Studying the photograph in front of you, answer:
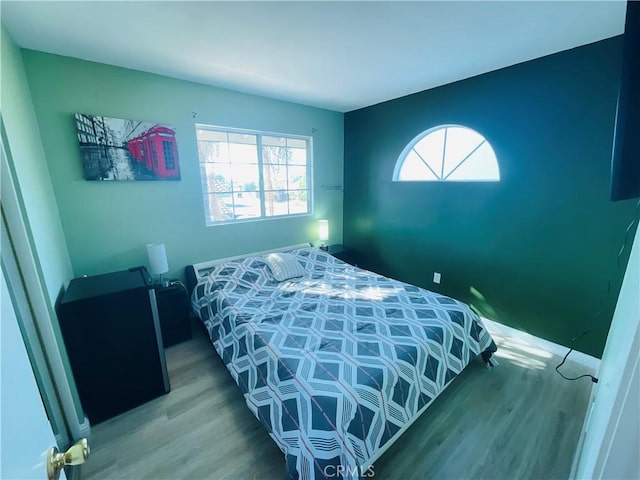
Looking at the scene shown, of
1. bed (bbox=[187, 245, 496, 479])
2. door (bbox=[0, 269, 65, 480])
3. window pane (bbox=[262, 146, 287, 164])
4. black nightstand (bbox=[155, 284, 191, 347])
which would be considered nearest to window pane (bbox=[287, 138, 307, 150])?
window pane (bbox=[262, 146, 287, 164])

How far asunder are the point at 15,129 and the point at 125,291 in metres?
1.06

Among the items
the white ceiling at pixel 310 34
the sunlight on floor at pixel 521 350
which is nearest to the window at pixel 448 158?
the white ceiling at pixel 310 34

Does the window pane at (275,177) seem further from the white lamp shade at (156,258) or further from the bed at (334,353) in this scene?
the white lamp shade at (156,258)

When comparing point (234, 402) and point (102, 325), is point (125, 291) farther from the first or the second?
point (234, 402)

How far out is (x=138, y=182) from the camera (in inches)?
93.8

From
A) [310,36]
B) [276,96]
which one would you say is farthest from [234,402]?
[276,96]

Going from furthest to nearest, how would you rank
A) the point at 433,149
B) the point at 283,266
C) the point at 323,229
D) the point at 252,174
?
the point at 323,229 → the point at 252,174 → the point at 433,149 → the point at 283,266

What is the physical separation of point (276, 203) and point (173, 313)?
1717 mm

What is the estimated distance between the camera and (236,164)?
9.85 ft

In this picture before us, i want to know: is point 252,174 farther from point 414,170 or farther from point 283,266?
point 414,170

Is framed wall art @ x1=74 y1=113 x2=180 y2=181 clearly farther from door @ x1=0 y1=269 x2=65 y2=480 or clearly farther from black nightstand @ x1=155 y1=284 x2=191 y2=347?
door @ x1=0 y1=269 x2=65 y2=480

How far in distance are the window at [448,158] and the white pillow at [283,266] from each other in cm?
169

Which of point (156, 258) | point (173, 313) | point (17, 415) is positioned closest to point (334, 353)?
point (17, 415)

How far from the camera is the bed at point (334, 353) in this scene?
4.04ft
